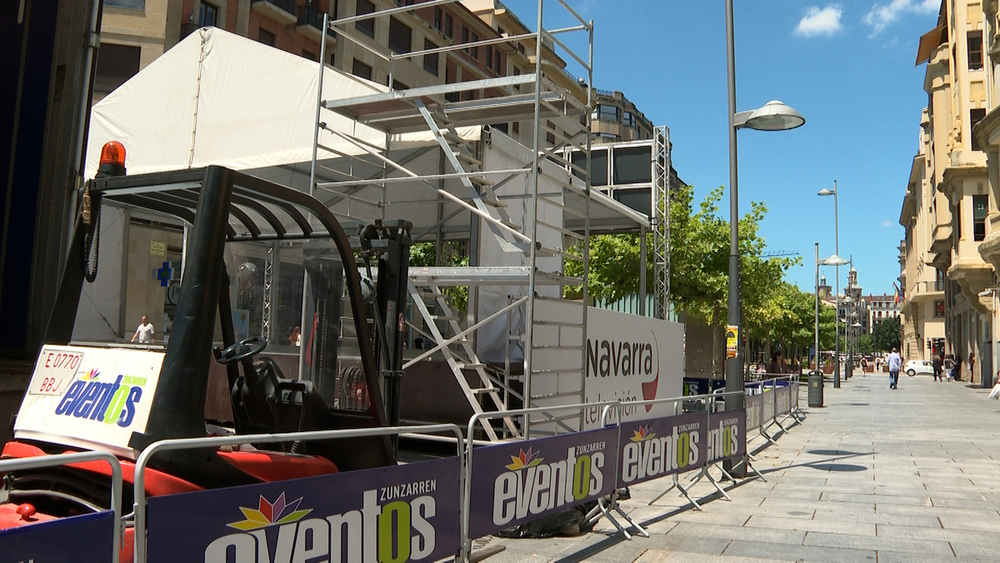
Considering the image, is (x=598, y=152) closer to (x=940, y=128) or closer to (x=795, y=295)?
(x=940, y=128)

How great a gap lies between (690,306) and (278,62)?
20.6 metres

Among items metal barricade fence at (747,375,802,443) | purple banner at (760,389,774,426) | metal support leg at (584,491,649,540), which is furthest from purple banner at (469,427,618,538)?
purple banner at (760,389,774,426)

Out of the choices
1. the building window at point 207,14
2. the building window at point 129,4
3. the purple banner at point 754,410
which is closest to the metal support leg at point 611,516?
the purple banner at point 754,410

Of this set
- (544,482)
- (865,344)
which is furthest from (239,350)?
(865,344)

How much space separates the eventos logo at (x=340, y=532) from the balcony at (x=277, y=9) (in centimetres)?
3242

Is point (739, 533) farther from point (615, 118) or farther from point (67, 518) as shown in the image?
point (615, 118)

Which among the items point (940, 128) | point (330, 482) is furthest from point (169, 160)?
point (940, 128)

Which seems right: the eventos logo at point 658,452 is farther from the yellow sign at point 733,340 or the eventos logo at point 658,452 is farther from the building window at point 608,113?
the building window at point 608,113

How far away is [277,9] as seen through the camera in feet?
110

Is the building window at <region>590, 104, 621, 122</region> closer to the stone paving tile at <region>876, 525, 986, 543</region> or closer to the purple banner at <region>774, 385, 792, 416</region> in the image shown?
the purple banner at <region>774, 385, 792, 416</region>

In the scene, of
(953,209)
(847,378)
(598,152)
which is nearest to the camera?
(598,152)

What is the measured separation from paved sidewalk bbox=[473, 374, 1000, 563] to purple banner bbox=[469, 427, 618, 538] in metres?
0.46

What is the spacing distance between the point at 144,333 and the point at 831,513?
6761 millimetres

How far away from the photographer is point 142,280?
607cm
